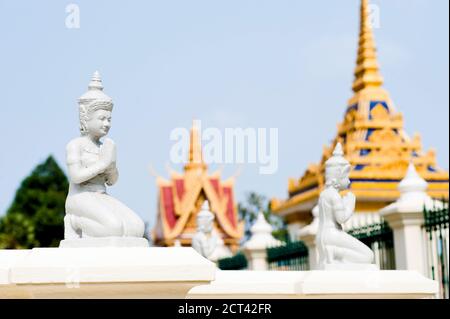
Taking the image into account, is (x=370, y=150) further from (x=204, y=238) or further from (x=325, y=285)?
(x=325, y=285)

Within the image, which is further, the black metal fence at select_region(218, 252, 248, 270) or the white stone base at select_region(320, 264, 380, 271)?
the black metal fence at select_region(218, 252, 248, 270)

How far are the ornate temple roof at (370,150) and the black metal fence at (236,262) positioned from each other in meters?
2.37

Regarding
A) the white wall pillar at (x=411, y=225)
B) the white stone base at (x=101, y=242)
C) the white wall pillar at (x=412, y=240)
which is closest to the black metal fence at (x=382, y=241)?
the white wall pillar at (x=411, y=225)

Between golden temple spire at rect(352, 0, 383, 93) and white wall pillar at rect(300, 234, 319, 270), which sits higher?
golden temple spire at rect(352, 0, 383, 93)

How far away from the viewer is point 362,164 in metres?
20.5

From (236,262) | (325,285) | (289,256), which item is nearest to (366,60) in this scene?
(236,262)

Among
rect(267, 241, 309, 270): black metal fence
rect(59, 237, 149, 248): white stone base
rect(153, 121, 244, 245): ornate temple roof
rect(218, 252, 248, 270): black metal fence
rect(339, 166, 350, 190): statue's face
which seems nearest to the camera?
rect(59, 237, 149, 248): white stone base

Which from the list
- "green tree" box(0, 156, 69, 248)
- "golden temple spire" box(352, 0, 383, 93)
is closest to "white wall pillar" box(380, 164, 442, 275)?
"golden temple spire" box(352, 0, 383, 93)

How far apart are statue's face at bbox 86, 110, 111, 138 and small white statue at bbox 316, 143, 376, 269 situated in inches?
107

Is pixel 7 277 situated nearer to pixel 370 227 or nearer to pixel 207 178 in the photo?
pixel 370 227

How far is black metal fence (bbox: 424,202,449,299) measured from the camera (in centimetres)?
1103

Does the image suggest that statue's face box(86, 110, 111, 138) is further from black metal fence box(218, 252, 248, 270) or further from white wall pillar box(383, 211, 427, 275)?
black metal fence box(218, 252, 248, 270)
